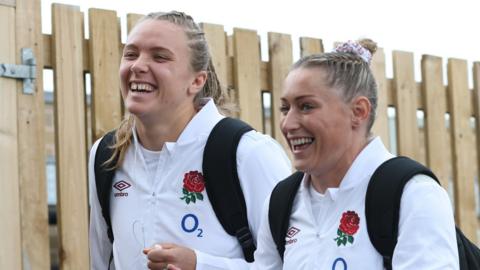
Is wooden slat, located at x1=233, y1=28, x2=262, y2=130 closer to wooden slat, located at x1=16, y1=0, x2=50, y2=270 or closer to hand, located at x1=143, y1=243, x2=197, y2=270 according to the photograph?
wooden slat, located at x1=16, y1=0, x2=50, y2=270

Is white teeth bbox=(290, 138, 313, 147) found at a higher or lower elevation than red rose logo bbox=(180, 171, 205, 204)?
higher

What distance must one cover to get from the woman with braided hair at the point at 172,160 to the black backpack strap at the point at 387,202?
1.99 feet

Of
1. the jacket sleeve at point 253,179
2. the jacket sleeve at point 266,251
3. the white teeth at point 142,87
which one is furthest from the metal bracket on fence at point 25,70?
the jacket sleeve at point 266,251

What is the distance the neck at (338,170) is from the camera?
9.52 feet

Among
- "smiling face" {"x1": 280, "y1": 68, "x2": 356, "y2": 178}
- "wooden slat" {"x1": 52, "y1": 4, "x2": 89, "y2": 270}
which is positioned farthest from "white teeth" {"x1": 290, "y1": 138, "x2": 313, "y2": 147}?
"wooden slat" {"x1": 52, "y1": 4, "x2": 89, "y2": 270}

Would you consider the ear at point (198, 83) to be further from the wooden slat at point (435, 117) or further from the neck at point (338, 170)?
the wooden slat at point (435, 117)

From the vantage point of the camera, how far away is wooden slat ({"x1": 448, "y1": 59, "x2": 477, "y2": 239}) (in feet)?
20.4

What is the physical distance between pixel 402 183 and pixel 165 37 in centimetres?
113

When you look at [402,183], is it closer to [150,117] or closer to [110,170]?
[150,117]

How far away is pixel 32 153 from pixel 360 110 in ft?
7.19

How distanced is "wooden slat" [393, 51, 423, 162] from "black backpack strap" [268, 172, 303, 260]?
122 inches

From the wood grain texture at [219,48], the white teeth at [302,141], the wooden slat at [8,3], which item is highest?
the wooden slat at [8,3]

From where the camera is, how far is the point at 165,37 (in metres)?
3.27

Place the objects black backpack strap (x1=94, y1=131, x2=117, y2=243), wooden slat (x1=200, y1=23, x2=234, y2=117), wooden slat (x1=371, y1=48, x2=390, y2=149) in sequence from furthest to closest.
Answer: wooden slat (x1=371, y1=48, x2=390, y2=149)
wooden slat (x1=200, y1=23, x2=234, y2=117)
black backpack strap (x1=94, y1=131, x2=117, y2=243)
